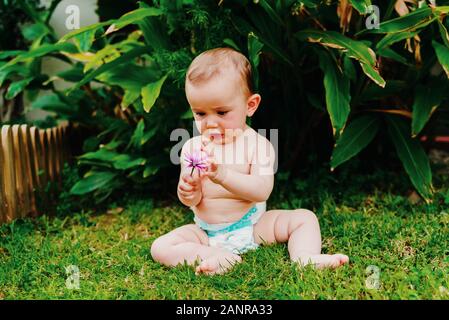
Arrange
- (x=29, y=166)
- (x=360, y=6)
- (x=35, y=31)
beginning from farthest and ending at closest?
(x=35, y=31)
(x=29, y=166)
(x=360, y=6)

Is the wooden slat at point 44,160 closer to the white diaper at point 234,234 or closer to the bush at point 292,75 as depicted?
the bush at point 292,75

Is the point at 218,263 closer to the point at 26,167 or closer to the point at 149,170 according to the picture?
the point at 149,170

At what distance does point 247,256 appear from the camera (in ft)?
8.13

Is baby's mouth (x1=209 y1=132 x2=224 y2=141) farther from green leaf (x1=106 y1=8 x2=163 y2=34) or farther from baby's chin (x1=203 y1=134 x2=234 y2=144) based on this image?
green leaf (x1=106 y1=8 x2=163 y2=34)

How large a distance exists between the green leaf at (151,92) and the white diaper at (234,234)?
2.14 feet

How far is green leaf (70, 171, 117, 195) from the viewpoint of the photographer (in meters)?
3.31

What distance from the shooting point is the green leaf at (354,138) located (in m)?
2.94

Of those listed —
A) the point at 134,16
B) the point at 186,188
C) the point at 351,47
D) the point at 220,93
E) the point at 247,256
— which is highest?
the point at 134,16

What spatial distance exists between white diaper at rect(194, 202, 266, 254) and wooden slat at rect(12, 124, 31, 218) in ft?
3.64

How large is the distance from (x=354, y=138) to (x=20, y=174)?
1.74 meters

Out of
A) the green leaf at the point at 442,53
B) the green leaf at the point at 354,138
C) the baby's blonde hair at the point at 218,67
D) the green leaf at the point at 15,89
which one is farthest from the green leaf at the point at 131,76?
the green leaf at the point at 442,53

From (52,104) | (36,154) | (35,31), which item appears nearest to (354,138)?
(36,154)
